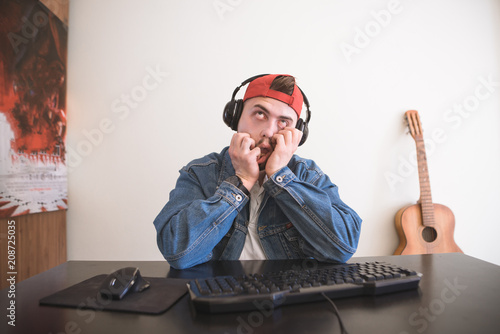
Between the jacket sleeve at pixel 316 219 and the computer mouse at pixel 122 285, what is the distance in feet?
1.72

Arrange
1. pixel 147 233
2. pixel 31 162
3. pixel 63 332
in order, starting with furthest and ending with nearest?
1. pixel 147 233
2. pixel 31 162
3. pixel 63 332

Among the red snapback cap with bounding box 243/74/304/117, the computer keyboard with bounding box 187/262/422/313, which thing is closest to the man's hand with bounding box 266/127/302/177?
the red snapback cap with bounding box 243/74/304/117

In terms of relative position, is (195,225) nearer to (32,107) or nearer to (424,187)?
(32,107)

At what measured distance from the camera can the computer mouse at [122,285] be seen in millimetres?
554

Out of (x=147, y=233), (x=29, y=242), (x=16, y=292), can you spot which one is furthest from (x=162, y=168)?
(x=16, y=292)

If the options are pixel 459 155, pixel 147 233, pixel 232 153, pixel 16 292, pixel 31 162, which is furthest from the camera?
pixel 459 155

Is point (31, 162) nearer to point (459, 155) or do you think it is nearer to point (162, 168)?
point (162, 168)

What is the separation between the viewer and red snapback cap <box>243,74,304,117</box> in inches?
45.5

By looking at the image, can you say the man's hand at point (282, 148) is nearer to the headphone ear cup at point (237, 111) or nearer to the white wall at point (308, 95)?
the headphone ear cup at point (237, 111)

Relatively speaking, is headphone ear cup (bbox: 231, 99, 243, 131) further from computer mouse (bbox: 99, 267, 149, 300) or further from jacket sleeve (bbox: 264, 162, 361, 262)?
computer mouse (bbox: 99, 267, 149, 300)

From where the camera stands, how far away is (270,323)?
457 millimetres

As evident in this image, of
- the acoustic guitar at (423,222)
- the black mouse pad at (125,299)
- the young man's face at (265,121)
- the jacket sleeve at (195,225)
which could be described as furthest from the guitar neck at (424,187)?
→ the black mouse pad at (125,299)

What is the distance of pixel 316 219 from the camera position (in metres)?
0.94

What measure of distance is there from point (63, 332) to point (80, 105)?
79.3 inches
